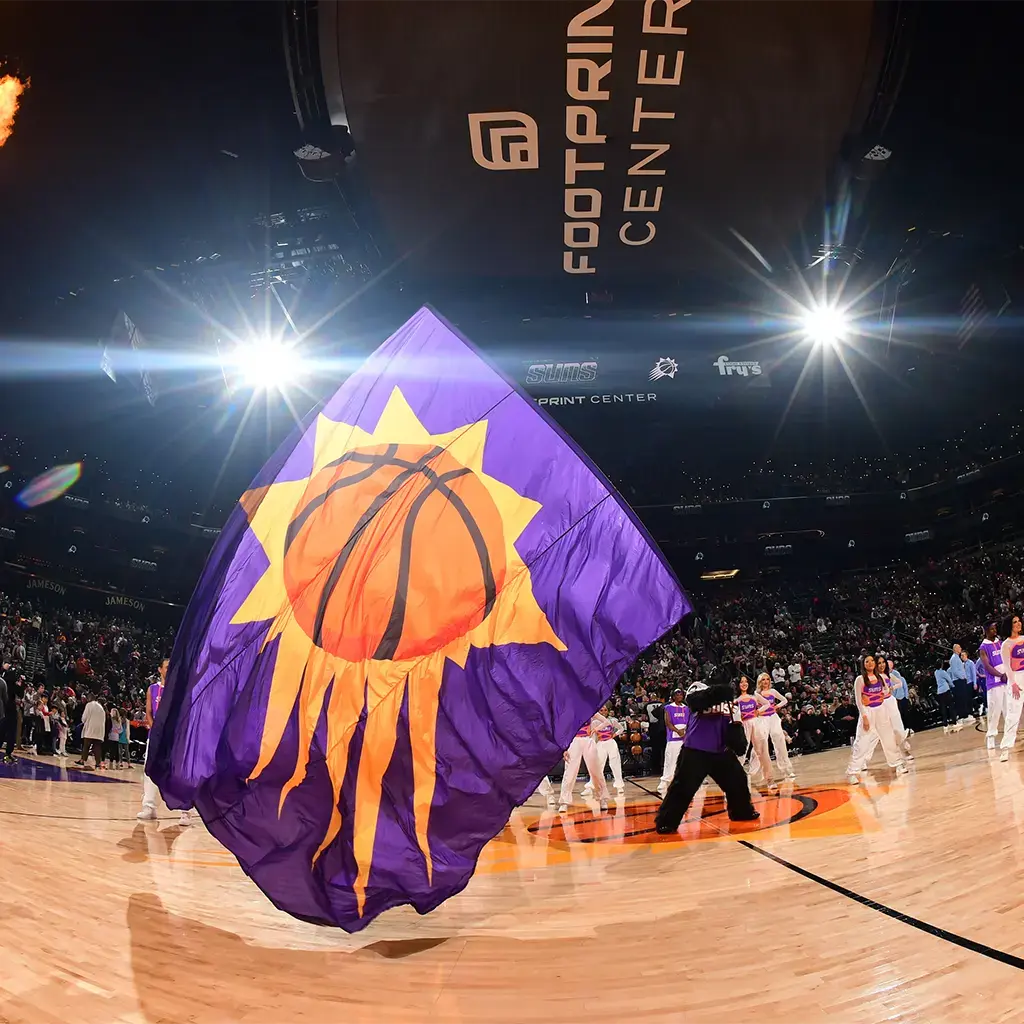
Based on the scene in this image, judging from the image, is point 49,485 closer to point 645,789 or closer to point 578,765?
point 578,765

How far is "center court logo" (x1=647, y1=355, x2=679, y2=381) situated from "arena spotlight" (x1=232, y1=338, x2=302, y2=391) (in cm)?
642

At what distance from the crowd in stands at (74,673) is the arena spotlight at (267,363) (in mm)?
6727

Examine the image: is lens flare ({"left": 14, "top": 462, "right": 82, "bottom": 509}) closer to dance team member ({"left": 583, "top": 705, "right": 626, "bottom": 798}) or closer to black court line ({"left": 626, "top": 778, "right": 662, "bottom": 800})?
black court line ({"left": 626, "top": 778, "right": 662, "bottom": 800})

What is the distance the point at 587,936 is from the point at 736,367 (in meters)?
12.0

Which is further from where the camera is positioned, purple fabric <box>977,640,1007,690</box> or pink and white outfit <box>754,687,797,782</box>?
pink and white outfit <box>754,687,797,782</box>

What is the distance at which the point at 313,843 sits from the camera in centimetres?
393

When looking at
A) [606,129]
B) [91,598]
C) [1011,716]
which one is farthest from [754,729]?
[91,598]

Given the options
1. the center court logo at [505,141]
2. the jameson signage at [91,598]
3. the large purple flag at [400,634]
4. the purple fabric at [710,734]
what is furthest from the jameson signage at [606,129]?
the jameson signage at [91,598]

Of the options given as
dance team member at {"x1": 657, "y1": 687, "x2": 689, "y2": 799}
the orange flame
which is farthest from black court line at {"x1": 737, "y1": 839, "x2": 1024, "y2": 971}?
the orange flame

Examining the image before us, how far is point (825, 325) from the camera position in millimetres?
14148

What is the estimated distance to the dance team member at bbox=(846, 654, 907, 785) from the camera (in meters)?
9.75

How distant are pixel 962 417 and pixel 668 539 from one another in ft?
28.3

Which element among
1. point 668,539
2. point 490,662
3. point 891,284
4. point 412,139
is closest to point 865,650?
point 668,539

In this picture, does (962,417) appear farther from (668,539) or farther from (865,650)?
(668,539)
